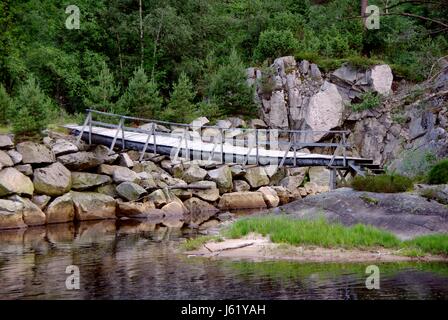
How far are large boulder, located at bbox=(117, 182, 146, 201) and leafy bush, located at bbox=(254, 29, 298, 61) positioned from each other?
57.8 ft

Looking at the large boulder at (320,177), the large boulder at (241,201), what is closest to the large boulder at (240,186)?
the large boulder at (241,201)

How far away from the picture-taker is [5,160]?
2769cm

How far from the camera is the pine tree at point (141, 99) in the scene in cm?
3806

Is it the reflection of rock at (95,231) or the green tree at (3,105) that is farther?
the green tree at (3,105)

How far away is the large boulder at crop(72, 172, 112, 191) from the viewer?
97.8 feet

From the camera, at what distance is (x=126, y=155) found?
32.7 meters

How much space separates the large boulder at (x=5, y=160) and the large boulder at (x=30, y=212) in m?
1.62

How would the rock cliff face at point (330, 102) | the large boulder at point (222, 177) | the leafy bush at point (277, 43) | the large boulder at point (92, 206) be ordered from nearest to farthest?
the large boulder at point (92, 206)
the large boulder at point (222, 177)
the rock cliff face at point (330, 102)
the leafy bush at point (277, 43)

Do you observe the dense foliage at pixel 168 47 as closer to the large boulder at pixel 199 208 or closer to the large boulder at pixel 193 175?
the large boulder at pixel 193 175

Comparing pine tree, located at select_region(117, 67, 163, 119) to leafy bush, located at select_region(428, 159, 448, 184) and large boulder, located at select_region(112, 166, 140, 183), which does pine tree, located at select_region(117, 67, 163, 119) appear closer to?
large boulder, located at select_region(112, 166, 140, 183)

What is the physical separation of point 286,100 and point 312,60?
343cm

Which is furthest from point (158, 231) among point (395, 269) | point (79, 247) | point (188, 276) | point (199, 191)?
point (395, 269)

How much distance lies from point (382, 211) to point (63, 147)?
16.2m

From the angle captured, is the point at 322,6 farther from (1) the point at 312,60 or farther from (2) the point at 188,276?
(2) the point at 188,276
